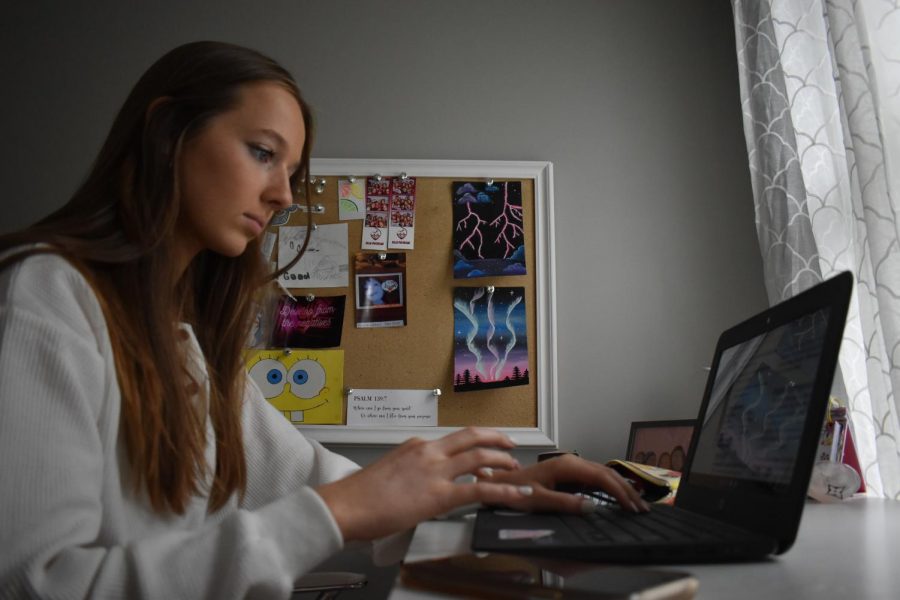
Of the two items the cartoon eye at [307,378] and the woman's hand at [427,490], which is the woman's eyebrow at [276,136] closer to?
the woman's hand at [427,490]

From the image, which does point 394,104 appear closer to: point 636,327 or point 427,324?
point 427,324

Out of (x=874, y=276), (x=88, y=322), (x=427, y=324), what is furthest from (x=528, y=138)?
(x=88, y=322)

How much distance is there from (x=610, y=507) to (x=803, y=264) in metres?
0.75

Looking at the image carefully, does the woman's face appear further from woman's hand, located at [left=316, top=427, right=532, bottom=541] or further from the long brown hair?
woman's hand, located at [left=316, top=427, right=532, bottom=541]

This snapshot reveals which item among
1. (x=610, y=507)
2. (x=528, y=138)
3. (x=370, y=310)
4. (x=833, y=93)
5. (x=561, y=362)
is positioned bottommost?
(x=610, y=507)

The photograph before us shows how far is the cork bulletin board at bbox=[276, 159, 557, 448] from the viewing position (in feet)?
5.82

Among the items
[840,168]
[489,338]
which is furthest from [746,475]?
[489,338]

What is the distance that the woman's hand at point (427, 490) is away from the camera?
0.67m

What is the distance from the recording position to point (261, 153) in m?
1.00

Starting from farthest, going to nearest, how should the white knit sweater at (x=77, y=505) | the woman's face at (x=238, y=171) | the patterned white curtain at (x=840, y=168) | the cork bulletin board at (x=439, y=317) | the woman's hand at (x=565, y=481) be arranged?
the cork bulletin board at (x=439, y=317)
the patterned white curtain at (x=840, y=168)
the woman's face at (x=238, y=171)
the woman's hand at (x=565, y=481)
the white knit sweater at (x=77, y=505)

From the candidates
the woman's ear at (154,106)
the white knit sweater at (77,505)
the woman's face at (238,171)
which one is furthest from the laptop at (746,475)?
the woman's ear at (154,106)

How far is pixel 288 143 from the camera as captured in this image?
102cm

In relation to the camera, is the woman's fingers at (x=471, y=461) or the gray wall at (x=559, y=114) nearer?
the woman's fingers at (x=471, y=461)

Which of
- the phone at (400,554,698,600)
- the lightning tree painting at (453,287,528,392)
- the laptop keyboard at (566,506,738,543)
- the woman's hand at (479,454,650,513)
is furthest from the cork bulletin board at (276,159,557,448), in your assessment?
the phone at (400,554,698,600)
